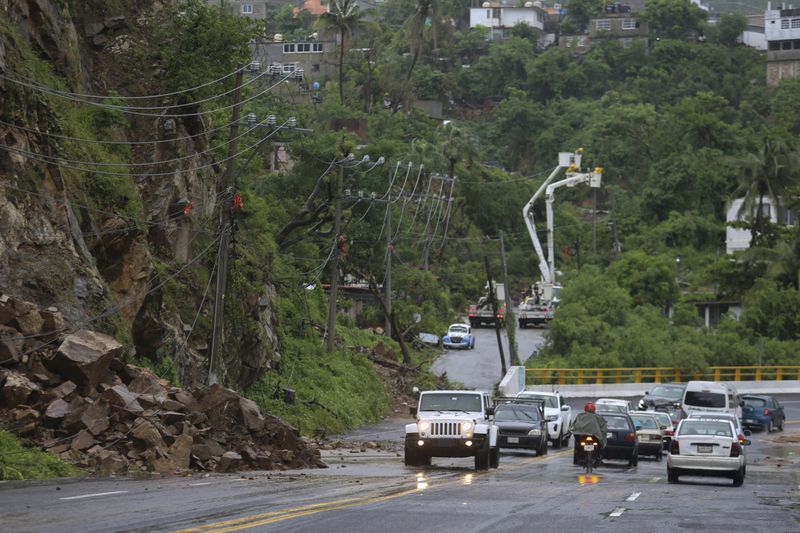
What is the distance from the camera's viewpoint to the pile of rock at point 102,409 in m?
26.0

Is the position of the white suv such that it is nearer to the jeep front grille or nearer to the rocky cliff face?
the rocky cliff face

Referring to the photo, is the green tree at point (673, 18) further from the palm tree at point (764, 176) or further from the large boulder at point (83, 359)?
the large boulder at point (83, 359)

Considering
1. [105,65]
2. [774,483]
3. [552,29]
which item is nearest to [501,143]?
[552,29]

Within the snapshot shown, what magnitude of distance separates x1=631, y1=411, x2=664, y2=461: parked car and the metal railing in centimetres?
2836

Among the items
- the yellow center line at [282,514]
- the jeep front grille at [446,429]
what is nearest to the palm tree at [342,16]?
the jeep front grille at [446,429]

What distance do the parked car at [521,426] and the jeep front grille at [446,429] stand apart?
724cm

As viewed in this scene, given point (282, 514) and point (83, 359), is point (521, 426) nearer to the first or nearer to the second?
point (83, 359)

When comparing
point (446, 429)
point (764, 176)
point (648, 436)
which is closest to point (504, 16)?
point (764, 176)

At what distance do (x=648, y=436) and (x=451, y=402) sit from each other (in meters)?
10.8

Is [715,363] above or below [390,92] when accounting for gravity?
below

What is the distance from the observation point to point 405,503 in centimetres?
2033

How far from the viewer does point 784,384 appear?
7206cm

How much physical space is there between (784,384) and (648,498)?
51.2 meters

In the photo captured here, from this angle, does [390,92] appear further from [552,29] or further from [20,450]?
[20,450]
